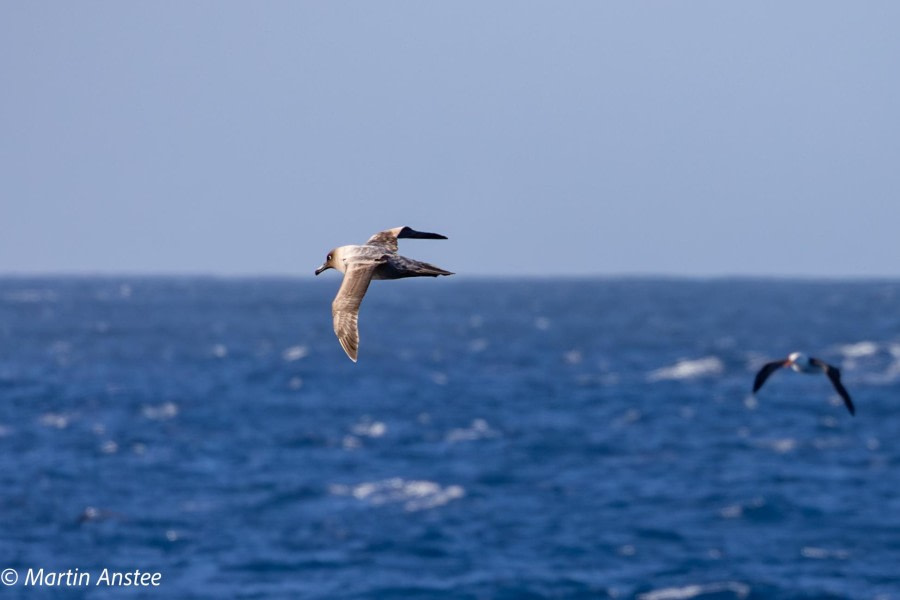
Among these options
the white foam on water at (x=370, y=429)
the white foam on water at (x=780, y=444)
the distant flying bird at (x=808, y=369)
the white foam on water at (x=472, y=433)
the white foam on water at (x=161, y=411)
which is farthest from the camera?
the white foam on water at (x=161, y=411)

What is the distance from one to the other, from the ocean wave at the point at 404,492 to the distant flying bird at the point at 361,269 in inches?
1222

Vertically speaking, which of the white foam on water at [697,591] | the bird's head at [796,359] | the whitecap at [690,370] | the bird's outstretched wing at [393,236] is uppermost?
the bird's outstretched wing at [393,236]

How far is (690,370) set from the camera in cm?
8331

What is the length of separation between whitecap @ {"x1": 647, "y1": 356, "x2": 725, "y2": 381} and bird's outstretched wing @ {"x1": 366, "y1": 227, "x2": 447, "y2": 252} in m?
66.6

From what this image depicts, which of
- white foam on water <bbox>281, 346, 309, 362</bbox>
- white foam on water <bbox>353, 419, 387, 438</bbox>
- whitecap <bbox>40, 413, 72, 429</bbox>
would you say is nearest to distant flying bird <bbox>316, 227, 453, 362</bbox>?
white foam on water <bbox>353, 419, 387, 438</bbox>

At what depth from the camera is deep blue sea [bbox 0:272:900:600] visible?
3644cm

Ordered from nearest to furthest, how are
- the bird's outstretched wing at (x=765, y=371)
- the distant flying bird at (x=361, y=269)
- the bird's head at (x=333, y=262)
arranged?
the distant flying bird at (x=361, y=269), the bird's head at (x=333, y=262), the bird's outstretched wing at (x=765, y=371)

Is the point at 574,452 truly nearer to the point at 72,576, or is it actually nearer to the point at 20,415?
the point at 72,576

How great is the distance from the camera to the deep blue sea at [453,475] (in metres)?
36.4

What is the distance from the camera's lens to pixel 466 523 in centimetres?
4188

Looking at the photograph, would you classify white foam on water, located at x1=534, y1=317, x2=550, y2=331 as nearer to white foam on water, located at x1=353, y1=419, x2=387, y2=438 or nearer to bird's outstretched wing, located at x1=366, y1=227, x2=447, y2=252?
white foam on water, located at x1=353, y1=419, x2=387, y2=438

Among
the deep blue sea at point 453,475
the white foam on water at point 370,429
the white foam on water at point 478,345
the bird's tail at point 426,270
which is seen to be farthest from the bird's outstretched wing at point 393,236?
the white foam on water at point 478,345

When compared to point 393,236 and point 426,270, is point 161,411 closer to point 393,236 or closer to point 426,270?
point 393,236

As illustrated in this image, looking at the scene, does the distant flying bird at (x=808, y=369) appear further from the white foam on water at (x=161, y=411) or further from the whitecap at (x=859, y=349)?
the whitecap at (x=859, y=349)
